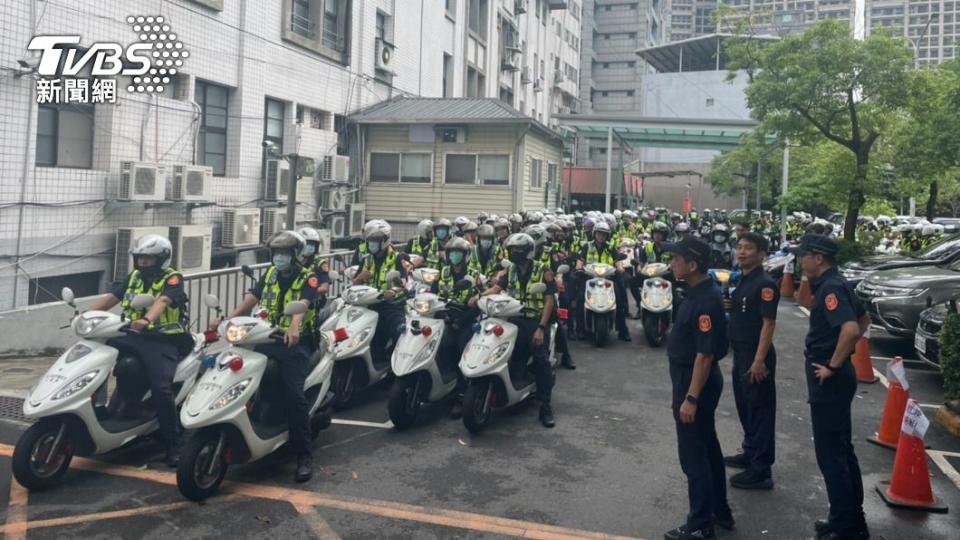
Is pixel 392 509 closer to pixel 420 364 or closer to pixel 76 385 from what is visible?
pixel 420 364

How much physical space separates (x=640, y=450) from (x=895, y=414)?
2.32 meters

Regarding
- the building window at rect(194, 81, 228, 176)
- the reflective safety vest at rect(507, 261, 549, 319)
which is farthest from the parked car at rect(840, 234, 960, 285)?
the building window at rect(194, 81, 228, 176)

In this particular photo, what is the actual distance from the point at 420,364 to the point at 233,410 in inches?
82.4

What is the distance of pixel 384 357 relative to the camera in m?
8.36

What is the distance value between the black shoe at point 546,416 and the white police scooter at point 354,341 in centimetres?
189

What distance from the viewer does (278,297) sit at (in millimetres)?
6195

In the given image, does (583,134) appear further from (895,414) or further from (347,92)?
(895,414)

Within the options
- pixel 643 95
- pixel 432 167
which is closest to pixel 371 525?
pixel 432 167

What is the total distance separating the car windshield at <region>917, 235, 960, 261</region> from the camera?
13664 millimetres

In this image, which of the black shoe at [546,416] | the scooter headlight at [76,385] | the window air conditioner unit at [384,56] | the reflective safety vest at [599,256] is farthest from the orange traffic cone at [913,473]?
the window air conditioner unit at [384,56]

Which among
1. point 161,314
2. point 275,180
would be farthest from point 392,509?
point 275,180

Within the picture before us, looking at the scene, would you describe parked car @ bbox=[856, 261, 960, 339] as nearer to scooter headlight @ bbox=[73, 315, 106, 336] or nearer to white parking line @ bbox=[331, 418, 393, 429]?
white parking line @ bbox=[331, 418, 393, 429]

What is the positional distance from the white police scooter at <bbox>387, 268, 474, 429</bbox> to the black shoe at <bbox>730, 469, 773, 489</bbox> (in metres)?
2.92

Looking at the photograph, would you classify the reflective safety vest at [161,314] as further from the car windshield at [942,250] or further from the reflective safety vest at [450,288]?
the car windshield at [942,250]
